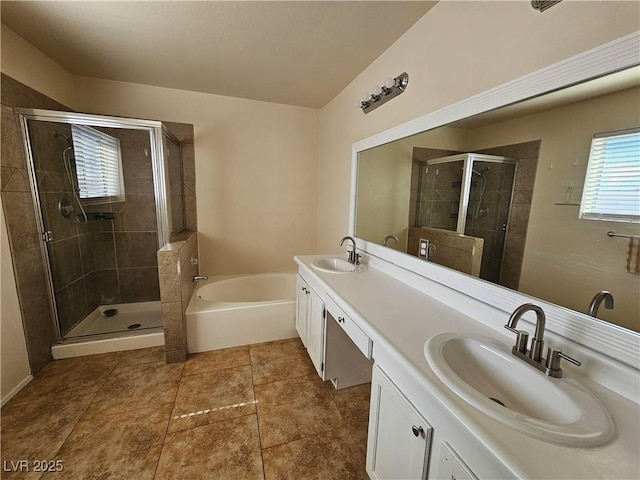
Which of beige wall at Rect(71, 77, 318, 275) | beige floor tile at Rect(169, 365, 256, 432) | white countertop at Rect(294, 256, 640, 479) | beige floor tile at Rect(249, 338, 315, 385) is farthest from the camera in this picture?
beige wall at Rect(71, 77, 318, 275)

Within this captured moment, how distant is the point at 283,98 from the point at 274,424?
9.56ft

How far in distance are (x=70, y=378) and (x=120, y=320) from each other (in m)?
0.78

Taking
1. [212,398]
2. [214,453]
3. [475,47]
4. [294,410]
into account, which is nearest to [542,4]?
[475,47]

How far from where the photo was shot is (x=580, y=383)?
2.40 feet

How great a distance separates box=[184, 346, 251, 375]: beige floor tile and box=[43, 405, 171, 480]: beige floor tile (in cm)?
40

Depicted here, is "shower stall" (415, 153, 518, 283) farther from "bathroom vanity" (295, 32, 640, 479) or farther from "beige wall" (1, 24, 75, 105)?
"beige wall" (1, 24, 75, 105)

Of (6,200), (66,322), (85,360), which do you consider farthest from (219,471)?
(6,200)

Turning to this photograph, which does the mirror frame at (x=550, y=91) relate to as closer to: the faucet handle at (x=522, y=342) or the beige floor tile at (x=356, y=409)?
the faucet handle at (x=522, y=342)

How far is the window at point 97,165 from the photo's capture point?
223 cm

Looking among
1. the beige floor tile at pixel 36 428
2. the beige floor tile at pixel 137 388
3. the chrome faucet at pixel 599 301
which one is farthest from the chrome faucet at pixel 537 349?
the beige floor tile at pixel 36 428

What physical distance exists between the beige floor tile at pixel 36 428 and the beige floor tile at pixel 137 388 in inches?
3.7

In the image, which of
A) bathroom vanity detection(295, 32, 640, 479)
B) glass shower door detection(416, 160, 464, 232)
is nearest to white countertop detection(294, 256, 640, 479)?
bathroom vanity detection(295, 32, 640, 479)

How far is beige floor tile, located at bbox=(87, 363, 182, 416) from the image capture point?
1628mm

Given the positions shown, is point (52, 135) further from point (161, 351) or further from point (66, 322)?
point (161, 351)
